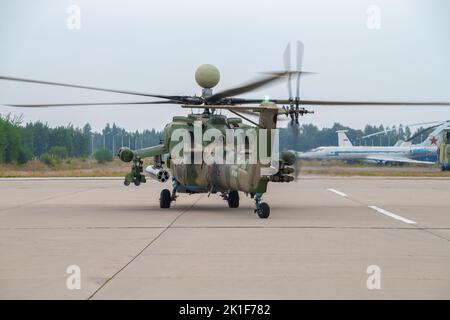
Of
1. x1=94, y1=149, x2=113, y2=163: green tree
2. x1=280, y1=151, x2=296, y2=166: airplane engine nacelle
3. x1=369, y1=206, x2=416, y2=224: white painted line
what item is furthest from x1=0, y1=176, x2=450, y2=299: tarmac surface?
x1=94, y1=149, x2=113, y2=163: green tree

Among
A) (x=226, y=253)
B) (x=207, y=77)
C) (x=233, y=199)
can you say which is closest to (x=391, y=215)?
(x=233, y=199)

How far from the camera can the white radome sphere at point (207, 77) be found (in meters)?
23.3

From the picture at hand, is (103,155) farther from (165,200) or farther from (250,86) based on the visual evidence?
(250,86)

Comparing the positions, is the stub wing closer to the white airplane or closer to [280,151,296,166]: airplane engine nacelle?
[280,151,296,166]: airplane engine nacelle

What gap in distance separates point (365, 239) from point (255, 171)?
202 inches

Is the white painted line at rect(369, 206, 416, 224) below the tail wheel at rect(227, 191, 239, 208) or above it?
below

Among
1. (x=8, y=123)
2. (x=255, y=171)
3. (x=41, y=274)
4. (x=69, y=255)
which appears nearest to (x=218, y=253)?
(x=69, y=255)

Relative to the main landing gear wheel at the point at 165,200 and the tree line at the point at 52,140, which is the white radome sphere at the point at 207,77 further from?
the tree line at the point at 52,140

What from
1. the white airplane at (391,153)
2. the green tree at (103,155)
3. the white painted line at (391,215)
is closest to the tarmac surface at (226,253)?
the white painted line at (391,215)

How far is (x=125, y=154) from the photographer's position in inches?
977

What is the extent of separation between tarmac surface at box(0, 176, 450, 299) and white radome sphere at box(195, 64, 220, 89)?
150 inches

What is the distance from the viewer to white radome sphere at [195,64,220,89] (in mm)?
23266

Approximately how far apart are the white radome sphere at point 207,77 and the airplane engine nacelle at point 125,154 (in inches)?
135
